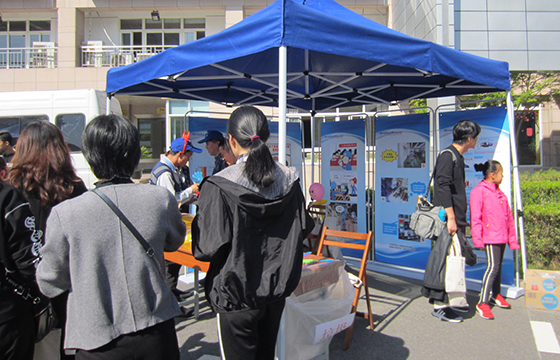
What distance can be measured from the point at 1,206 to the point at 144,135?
16.0 metres

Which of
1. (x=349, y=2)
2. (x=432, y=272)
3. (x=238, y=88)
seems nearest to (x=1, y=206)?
(x=432, y=272)

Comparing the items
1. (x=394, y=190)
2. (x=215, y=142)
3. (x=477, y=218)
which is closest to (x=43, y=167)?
(x=215, y=142)

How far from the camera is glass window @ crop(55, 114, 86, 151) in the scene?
26.8 feet

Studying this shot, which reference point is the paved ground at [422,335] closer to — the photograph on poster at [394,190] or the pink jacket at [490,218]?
the pink jacket at [490,218]

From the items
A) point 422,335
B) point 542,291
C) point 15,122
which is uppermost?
point 15,122

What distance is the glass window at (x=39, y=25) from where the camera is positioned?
15.8m

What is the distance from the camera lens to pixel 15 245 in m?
1.64

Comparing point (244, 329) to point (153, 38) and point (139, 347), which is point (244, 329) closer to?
point (139, 347)

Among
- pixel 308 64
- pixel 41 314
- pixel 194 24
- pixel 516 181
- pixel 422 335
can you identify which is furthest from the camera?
pixel 194 24

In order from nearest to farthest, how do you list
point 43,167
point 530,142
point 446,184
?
point 43,167
point 446,184
point 530,142

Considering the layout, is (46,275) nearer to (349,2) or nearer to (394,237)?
(394,237)

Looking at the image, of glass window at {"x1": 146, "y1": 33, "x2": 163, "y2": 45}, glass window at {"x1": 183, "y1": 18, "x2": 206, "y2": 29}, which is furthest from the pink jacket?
glass window at {"x1": 146, "y1": 33, "x2": 163, "y2": 45}

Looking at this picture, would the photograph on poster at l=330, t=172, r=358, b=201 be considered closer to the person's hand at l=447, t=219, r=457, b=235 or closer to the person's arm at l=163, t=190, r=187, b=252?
the person's hand at l=447, t=219, r=457, b=235

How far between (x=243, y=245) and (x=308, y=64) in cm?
335
